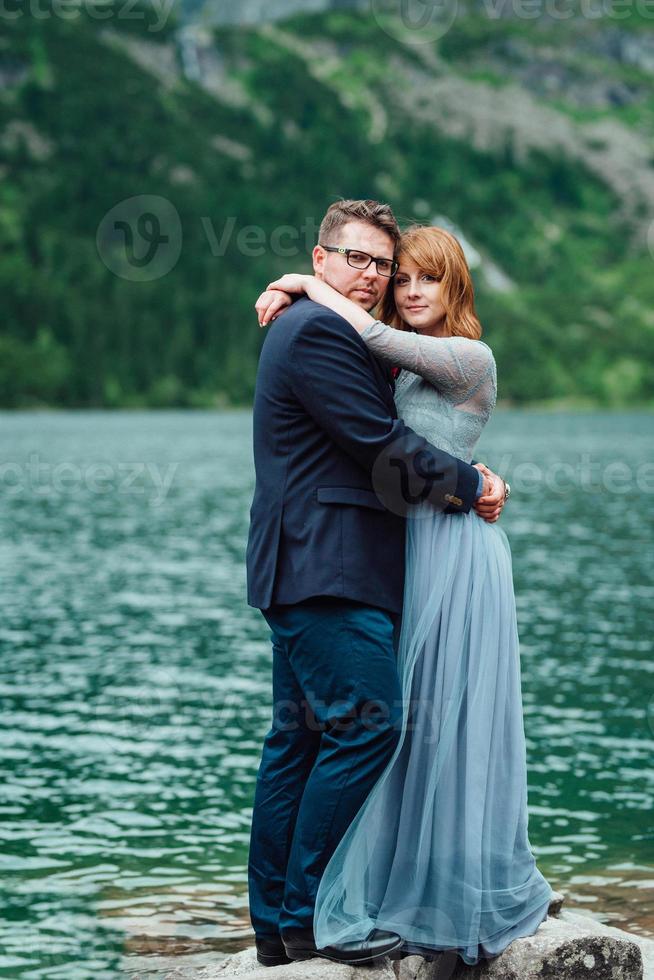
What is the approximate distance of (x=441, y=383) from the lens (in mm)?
5953

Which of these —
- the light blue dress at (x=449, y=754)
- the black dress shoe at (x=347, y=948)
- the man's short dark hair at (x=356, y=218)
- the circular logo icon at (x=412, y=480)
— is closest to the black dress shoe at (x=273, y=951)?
the black dress shoe at (x=347, y=948)

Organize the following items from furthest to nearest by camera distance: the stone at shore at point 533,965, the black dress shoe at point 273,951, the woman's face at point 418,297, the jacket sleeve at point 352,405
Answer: the black dress shoe at point 273,951 < the woman's face at point 418,297 < the stone at shore at point 533,965 < the jacket sleeve at point 352,405

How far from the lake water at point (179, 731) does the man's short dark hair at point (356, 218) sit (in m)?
4.08

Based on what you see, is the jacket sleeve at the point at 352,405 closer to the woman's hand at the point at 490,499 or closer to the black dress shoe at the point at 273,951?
the woman's hand at the point at 490,499

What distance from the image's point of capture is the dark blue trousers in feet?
18.6

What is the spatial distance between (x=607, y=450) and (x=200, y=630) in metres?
68.8

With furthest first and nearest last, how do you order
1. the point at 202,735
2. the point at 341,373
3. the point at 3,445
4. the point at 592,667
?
the point at 3,445
the point at 592,667
the point at 202,735
the point at 341,373

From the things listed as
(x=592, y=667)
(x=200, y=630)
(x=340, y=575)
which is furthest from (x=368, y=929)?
(x=200, y=630)

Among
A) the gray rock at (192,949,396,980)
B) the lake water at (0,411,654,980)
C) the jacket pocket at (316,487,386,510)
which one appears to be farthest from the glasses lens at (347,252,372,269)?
the lake water at (0,411,654,980)

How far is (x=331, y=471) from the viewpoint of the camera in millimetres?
5707

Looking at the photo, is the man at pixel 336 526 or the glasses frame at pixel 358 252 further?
→ the glasses frame at pixel 358 252

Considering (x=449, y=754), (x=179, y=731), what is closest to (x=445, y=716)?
(x=449, y=754)

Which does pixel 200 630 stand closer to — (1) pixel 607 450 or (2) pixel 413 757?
(2) pixel 413 757

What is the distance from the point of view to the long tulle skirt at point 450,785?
5895 millimetres
